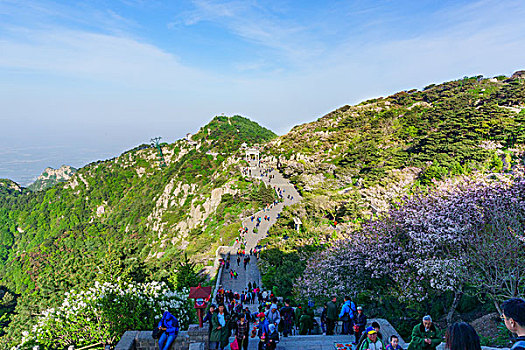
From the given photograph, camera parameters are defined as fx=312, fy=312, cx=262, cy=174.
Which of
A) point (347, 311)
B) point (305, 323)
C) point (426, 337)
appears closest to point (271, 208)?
point (305, 323)

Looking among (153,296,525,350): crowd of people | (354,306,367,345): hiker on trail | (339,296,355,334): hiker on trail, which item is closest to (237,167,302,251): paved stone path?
(153,296,525,350): crowd of people

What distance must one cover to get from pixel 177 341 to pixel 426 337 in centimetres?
503

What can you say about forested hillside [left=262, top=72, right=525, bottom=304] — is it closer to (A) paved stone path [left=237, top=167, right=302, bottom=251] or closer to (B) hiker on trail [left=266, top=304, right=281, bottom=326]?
(A) paved stone path [left=237, top=167, right=302, bottom=251]

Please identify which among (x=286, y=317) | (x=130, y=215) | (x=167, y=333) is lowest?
(x=130, y=215)

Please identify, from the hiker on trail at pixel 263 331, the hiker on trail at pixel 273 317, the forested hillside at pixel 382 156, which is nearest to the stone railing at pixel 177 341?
the hiker on trail at pixel 263 331

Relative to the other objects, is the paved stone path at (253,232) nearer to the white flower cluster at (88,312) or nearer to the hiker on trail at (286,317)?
the white flower cluster at (88,312)

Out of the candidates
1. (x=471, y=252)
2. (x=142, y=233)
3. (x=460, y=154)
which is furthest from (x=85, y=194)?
(x=471, y=252)

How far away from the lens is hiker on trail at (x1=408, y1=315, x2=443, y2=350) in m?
4.93

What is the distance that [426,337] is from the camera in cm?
498

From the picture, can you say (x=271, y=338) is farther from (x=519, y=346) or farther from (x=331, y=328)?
(x=519, y=346)

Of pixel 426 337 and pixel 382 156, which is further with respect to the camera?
pixel 382 156

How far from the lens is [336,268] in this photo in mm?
12688

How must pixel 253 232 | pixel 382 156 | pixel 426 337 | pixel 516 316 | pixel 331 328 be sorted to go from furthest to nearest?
1. pixel 382 156
2. pixel 253 232
3. pixel 331 328
4. pixel 426 337
5. pixel 516 316

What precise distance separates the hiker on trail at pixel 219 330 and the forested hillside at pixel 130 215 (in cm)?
1053
